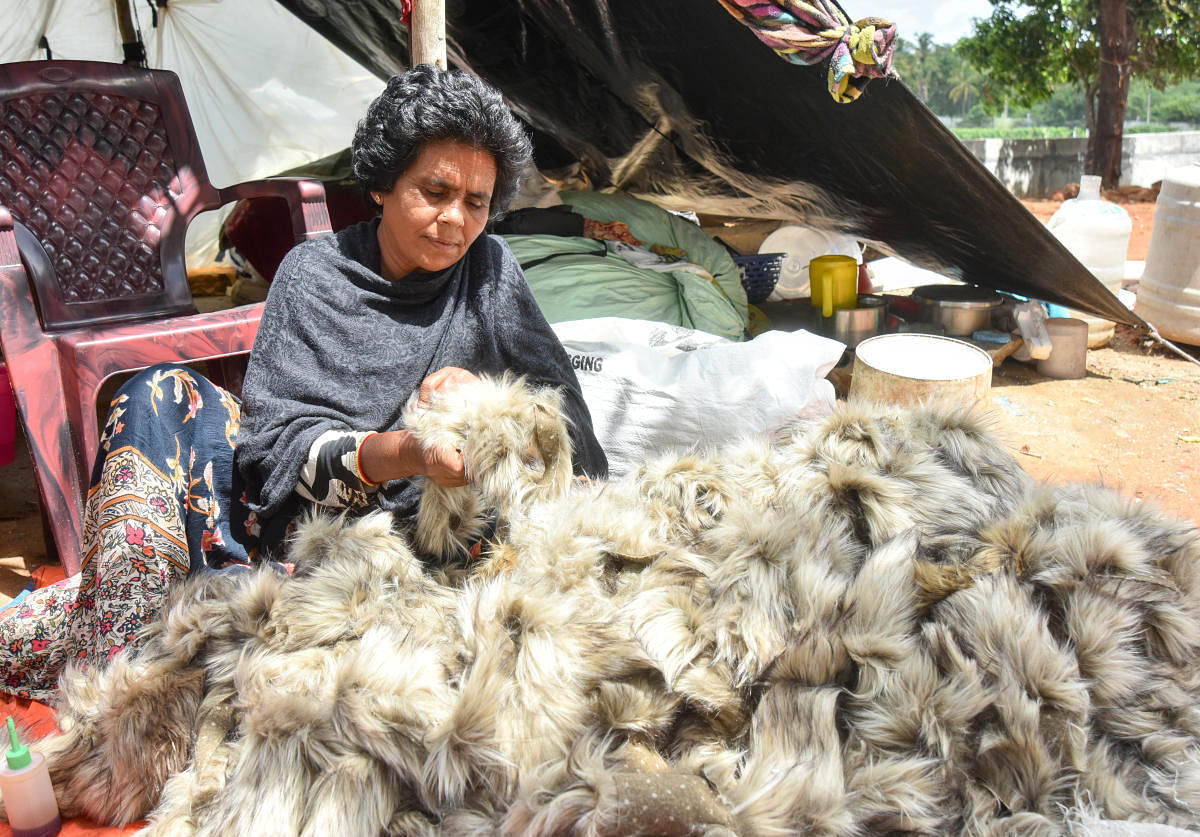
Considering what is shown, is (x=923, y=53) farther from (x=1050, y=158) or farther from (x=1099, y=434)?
(x=1099, y=434)

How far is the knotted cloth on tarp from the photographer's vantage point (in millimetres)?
2473

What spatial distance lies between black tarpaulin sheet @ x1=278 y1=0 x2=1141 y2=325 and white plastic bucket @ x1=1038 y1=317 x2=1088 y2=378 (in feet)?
0.79

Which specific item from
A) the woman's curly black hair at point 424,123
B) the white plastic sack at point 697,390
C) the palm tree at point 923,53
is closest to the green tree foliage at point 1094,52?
the white plastic sack at point 697,390

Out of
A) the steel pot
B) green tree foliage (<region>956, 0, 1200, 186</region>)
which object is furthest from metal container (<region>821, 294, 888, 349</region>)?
green tree foliage (<region>956, 0, 1200, 186</region>)

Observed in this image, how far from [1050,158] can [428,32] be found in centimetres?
1685

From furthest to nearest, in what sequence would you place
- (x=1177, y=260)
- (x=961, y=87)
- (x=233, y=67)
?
(x=961, y=87) → (x=233, y=67) → (x=1177, y=260)

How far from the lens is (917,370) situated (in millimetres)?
2885

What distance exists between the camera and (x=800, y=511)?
1.49 meters

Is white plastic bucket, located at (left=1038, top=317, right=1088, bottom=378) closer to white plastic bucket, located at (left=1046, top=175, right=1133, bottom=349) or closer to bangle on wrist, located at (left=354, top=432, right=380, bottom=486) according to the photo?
white plastic bucket, located at (left=1046, top=175, right=1133, bottom=349)

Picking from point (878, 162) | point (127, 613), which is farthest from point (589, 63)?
point (127, 613)

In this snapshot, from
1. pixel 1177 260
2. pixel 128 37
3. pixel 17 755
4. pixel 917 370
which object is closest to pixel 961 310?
pixel 1177 260

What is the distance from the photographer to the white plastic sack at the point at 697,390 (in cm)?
255

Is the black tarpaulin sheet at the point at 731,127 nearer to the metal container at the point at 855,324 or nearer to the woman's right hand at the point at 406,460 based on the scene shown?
the metal container at the point at 855,324

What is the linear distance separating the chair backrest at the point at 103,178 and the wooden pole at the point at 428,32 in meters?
1.54
